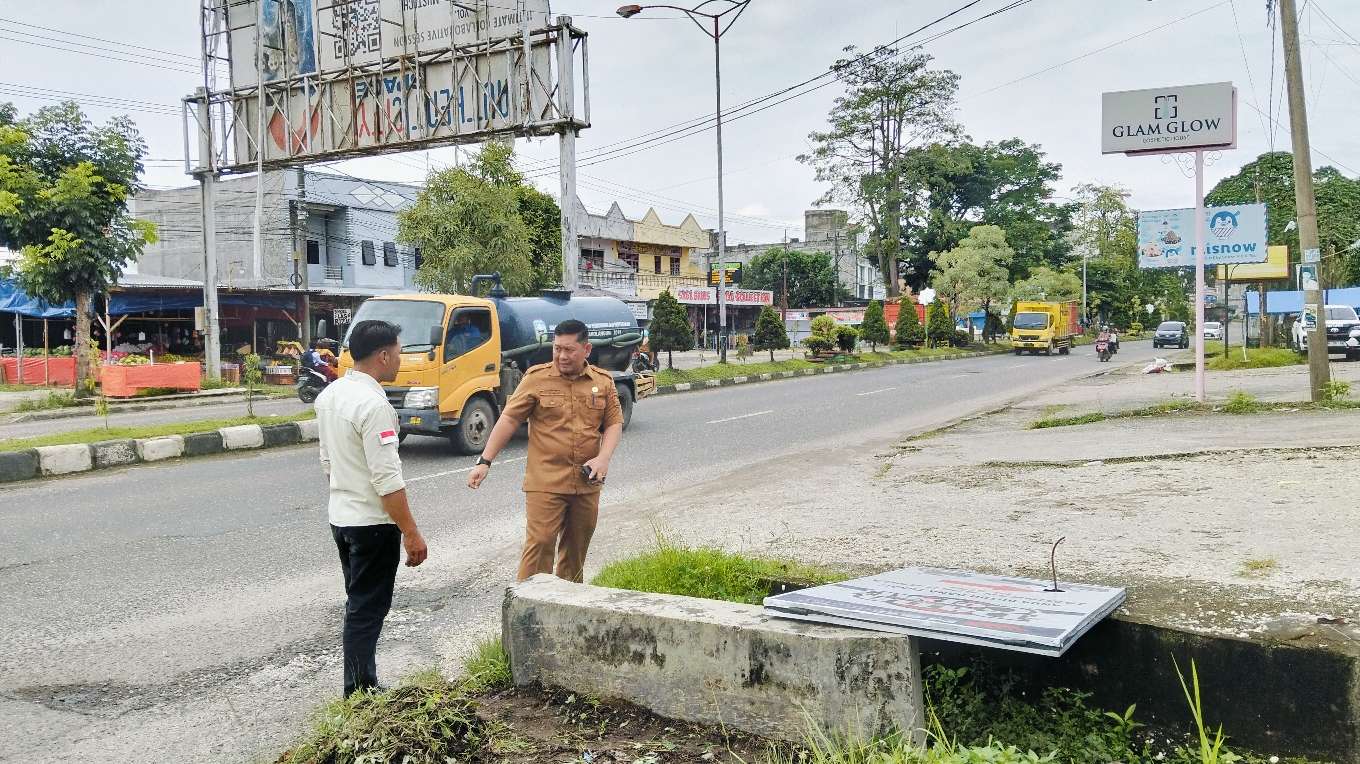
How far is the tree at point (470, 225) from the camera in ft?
72.2

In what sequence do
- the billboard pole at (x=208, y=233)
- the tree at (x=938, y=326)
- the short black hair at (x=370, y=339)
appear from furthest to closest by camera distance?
the tree at (x=938, y=326) → the billboard pole at (x=208, y=233) → the short black hair at (x=370, y=339)

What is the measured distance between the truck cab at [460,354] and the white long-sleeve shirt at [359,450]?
659 centimetres

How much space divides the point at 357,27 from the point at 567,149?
16.9ft

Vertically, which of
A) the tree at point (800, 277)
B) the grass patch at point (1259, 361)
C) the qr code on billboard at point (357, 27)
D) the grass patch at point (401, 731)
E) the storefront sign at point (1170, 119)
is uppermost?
the qr code on billboard at point (357, 27)

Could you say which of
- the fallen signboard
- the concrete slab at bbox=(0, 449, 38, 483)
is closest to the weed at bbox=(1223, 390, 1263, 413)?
the fallen signboard

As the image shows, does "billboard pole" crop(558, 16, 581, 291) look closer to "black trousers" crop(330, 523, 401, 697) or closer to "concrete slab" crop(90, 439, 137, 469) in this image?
"concrete slab" crop(90, 439, 137, 469)

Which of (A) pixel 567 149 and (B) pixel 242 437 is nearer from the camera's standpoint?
(B) pixel 242 437

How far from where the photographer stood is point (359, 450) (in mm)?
3734

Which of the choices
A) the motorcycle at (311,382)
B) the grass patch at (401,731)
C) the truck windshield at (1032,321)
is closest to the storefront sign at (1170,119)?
the grass patch at (401,731)

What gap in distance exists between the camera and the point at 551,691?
354 cm

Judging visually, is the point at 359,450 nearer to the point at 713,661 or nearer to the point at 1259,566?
the point at 713,661

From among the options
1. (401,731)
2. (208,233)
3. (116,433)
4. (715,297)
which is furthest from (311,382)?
(715,297)

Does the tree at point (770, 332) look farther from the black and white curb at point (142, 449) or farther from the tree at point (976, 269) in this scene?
the tree at point (976, 269)

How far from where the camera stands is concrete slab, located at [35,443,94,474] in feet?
34.6
